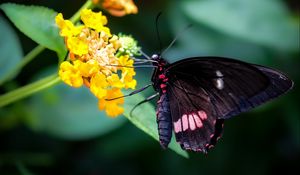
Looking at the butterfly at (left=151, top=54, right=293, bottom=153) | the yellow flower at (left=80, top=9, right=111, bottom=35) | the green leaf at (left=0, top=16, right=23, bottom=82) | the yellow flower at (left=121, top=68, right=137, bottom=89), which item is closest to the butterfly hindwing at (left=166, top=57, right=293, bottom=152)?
the butterfly at (left=151, top=54, right=293, bottom=153)

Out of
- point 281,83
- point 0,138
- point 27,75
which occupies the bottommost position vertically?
point 0,138

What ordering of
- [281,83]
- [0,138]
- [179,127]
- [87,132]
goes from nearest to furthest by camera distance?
[281,83]
[179,127]
[87,132]
[0,138]

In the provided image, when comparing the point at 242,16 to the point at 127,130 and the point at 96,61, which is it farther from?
the point at 96,61

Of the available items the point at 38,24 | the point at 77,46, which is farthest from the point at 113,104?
the point at 38,24

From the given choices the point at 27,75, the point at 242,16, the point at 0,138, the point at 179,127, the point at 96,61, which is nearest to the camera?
the point at 96,61

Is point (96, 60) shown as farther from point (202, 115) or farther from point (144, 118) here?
point (202, 115)

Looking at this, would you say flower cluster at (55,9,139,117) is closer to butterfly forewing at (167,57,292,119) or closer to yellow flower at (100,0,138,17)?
yellow flower at (100,0,138,17)

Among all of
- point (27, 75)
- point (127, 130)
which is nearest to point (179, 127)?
point (127, 130)
